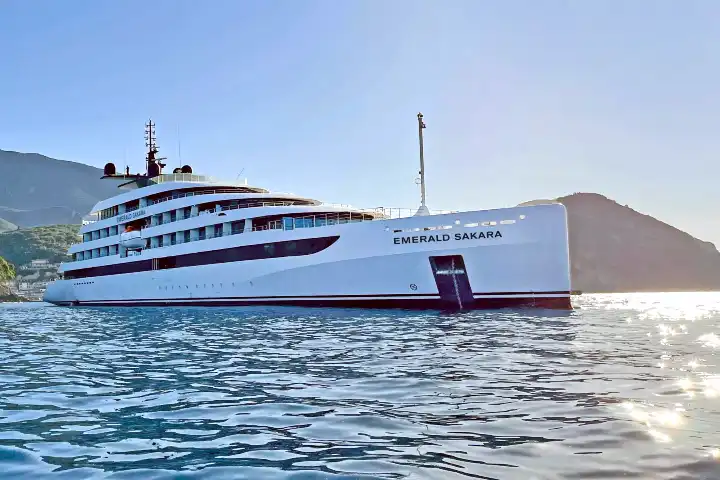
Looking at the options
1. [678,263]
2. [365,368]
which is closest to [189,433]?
[365,368]

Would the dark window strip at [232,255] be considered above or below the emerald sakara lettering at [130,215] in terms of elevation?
below

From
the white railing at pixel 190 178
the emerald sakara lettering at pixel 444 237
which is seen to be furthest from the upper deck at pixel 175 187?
the emerald sakara lettering at pixel 444 237

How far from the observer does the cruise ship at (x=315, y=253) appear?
25.0 meters

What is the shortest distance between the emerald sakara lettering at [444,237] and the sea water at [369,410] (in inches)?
478

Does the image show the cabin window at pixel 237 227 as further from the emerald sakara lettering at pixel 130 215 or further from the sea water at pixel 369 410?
the sea water at pixel 369 410

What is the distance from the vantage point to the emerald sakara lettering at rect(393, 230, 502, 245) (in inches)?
995

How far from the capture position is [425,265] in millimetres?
26219

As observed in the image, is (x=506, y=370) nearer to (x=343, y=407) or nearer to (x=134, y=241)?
(x=343, y=407)

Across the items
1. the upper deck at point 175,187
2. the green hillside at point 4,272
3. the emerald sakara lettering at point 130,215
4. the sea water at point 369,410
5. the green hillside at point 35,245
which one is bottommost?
the sea water at point 369,410

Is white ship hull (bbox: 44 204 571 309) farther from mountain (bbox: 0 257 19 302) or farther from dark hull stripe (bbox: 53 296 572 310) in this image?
mountain (bbox: 0 257 19 302)

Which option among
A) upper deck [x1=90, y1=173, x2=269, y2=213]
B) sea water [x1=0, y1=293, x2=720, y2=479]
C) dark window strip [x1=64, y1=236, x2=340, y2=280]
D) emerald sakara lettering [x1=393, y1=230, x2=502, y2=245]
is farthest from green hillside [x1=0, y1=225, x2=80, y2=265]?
sea water [x1=0, y1=293, x2=720, y2=479]

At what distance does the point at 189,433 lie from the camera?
5758 millimetres

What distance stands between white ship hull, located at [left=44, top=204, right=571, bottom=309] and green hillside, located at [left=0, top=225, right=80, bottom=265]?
14071 centimetres

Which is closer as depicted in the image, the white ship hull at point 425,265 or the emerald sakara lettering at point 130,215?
the white ship hull at point 425,265
